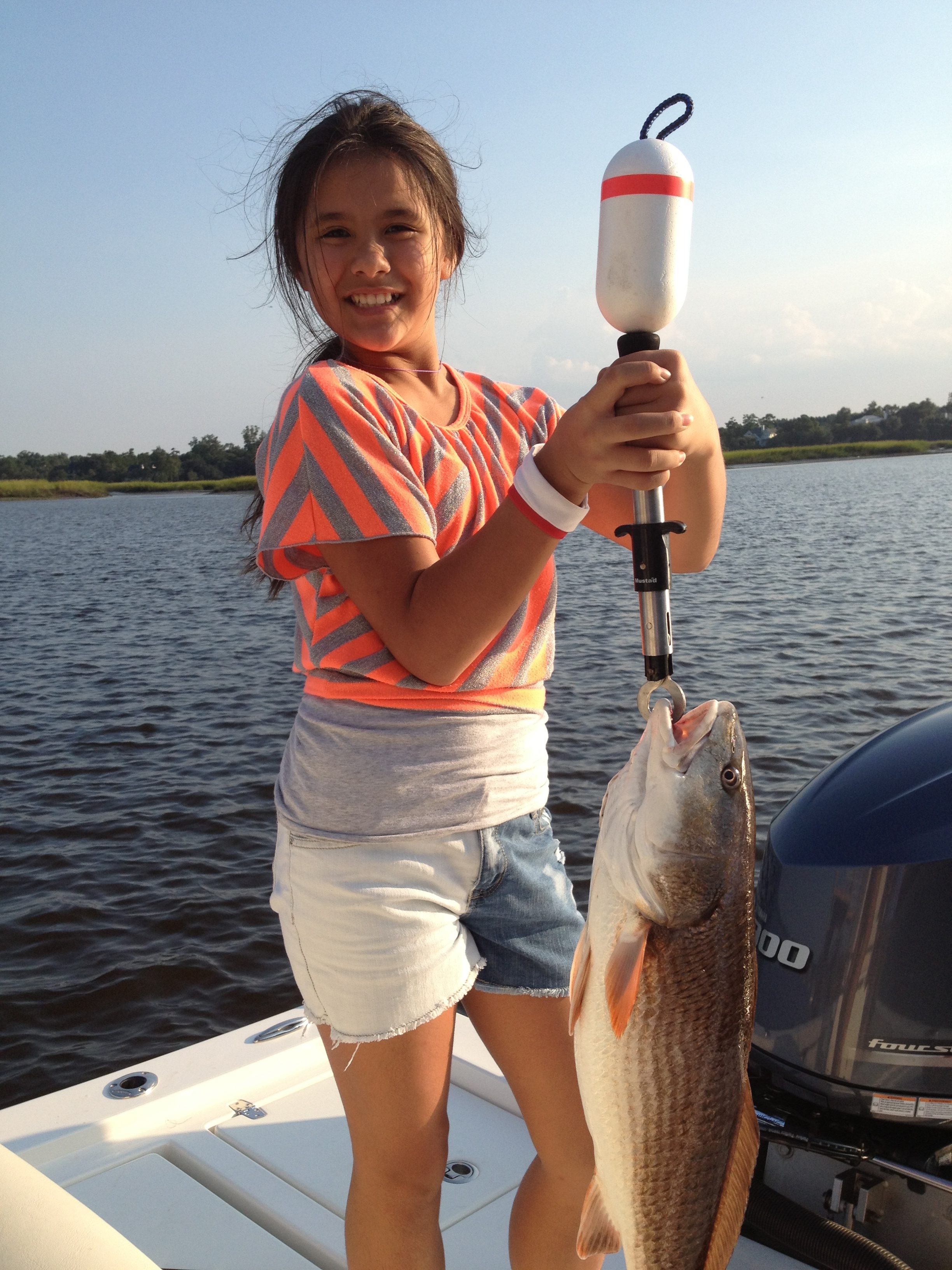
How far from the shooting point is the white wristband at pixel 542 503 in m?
1.59

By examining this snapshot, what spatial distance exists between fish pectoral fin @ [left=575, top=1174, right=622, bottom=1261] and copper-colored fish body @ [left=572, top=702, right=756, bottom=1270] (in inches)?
2.9

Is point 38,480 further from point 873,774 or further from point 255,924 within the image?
point 873,774

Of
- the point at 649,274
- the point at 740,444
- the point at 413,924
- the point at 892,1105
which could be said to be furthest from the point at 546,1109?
the point at 740,444

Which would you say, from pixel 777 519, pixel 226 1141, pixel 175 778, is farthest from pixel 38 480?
pixel 226 1141

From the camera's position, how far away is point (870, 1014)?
2.53 m

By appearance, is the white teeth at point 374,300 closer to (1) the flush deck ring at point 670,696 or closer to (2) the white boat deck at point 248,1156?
(1) the flush deck ring at point 670,696

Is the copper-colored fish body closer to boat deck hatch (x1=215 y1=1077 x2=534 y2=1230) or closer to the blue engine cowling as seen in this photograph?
the blue engine cowling

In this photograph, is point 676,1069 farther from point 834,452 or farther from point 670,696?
point 834,452

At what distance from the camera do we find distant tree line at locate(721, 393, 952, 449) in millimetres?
81562

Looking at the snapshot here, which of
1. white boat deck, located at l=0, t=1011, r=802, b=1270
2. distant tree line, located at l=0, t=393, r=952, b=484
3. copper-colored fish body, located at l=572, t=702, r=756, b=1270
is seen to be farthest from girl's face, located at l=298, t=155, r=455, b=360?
distant tree line, located at l=0, t=393, r=952, b=484

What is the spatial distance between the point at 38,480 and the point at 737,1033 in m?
91.7

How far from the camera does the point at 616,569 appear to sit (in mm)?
25375

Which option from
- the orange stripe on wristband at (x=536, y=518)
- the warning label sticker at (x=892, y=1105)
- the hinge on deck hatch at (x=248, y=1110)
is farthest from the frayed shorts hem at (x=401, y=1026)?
the hinge on deck hatch at (x=248, y=1110)

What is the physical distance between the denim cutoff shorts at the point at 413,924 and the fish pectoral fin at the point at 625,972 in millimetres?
413
